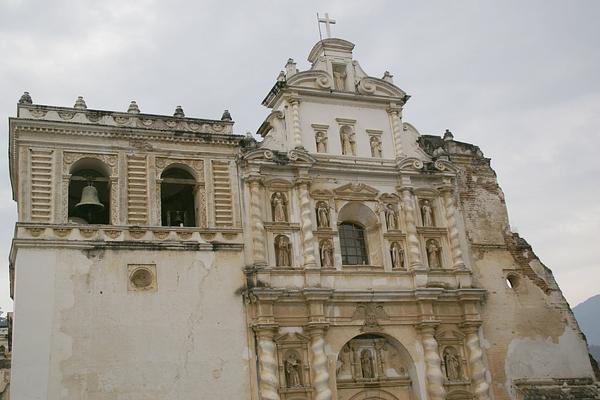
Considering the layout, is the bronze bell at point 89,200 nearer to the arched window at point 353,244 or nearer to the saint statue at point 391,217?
the arched window at point 353,244

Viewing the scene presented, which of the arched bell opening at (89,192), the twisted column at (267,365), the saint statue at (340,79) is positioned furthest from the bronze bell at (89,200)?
the saint statue at (340,79)

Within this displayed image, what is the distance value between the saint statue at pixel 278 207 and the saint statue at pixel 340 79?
13.6 feet

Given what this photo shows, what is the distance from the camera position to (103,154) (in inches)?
680

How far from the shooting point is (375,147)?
20312 mm

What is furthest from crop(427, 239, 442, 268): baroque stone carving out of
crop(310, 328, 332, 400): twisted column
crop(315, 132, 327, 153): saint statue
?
→ crop(310, 328, 332, 400): twisted column

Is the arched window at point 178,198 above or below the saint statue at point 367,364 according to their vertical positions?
above

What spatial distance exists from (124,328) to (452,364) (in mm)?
8699

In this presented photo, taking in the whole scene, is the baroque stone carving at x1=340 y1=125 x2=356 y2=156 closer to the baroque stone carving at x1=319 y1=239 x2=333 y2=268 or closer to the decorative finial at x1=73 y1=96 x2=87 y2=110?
the baroque stone carving at x1=319 y1=239 x2=333 y2=268

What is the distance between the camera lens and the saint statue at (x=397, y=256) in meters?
19.1

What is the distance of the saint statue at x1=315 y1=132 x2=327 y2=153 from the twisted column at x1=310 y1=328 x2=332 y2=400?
518cm

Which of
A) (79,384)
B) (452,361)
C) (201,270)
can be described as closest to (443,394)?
(452,361)

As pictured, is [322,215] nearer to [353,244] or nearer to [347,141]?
[353,244]

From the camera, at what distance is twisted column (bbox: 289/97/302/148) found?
1923 centimetres

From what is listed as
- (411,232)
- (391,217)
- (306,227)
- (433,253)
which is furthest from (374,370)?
(391,217)
